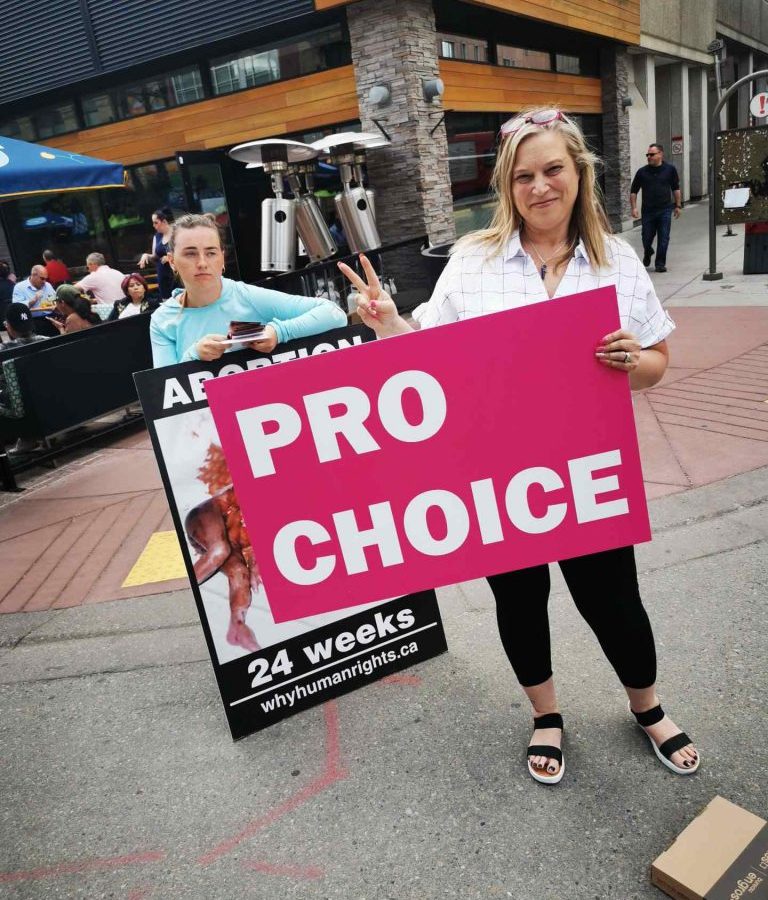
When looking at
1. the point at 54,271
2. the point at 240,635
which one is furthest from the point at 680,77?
the point at 240,635

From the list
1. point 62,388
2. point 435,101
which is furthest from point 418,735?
point 435,101

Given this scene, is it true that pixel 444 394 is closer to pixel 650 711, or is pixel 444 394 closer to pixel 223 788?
pixel 650 711

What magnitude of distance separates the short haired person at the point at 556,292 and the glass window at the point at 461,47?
11.1m

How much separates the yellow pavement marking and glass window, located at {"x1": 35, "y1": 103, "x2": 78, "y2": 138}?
13.4m

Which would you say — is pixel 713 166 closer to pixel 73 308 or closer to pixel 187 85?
pixel 73 308

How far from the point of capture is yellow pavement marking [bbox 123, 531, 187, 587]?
390cm

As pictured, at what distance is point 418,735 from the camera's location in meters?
2.50

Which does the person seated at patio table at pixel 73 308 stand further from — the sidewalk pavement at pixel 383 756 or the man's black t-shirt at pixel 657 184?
the man's black t-shirt at pixel 657 184

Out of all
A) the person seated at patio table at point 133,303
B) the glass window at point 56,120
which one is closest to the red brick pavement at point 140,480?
the person seated at patio table at point 133,303

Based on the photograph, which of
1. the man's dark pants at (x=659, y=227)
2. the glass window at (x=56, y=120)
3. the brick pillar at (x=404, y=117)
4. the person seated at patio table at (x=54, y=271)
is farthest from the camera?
the glass window at (x=56, y=120)

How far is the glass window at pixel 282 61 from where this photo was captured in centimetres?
1108

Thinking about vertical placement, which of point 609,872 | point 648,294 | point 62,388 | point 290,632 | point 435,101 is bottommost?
point 609,872

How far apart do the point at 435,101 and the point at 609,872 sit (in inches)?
446

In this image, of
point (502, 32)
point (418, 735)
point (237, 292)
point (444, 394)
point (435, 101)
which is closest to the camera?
point (444, 394)
